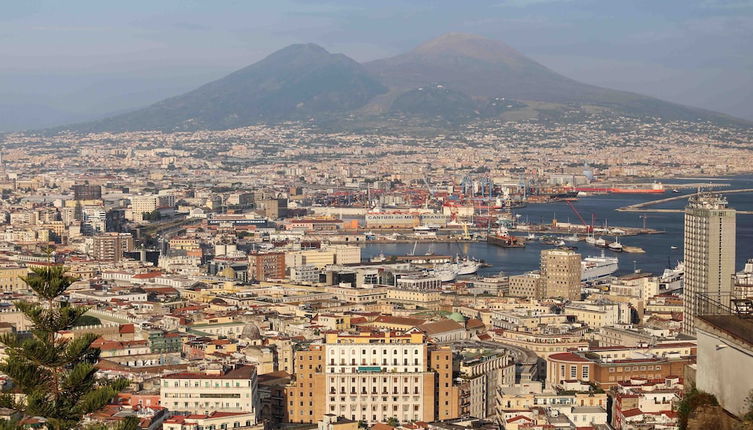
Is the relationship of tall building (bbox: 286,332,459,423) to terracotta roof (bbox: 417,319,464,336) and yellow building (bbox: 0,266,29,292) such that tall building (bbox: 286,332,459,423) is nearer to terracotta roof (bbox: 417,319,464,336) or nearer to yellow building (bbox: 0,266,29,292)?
terracotta roof (bbox: 417,319,464,336)

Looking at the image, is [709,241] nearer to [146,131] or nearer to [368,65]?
[146,131]

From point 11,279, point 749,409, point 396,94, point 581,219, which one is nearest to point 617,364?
point 749,409

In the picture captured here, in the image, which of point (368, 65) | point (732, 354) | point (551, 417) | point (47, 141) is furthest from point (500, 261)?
point (368, 65)

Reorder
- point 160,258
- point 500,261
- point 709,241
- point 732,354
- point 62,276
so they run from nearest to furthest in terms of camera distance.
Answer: point 732,354 → point 62,276 → point 709,241 → point 160,258 → point 500,261

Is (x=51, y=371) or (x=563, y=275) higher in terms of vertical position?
(x=51, y=371)

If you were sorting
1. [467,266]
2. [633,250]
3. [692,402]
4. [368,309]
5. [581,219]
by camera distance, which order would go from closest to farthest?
[692,402] → [368,309] → [467,266] → [633,250] → [581,219]

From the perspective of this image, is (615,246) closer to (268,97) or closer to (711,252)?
(711,252)

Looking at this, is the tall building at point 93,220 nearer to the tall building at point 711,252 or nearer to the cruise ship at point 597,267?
the cruise ship at point 597,267
